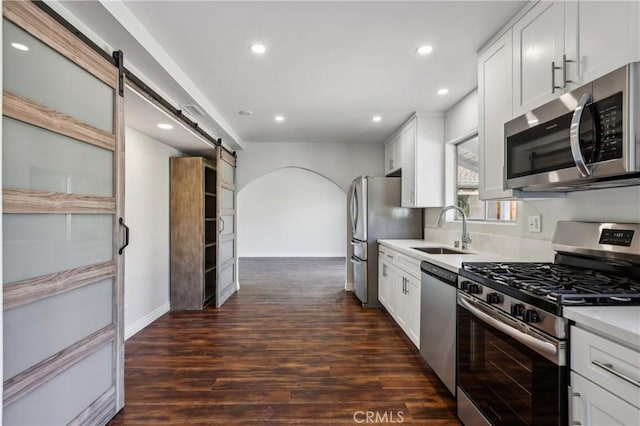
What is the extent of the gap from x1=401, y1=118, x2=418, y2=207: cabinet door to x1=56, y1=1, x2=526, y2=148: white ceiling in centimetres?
36

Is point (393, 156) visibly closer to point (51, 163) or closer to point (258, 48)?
point (258, 48)

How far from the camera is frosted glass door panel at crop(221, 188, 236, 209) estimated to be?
15.6 feet

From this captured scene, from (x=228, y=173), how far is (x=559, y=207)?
422cm

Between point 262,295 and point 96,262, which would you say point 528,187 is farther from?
point 262,295

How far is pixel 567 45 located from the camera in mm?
1553

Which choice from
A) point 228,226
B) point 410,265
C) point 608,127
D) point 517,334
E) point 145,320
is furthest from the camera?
point 228,226

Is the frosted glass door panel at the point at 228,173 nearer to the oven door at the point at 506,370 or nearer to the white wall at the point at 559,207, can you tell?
the white wall at the point at 559,207

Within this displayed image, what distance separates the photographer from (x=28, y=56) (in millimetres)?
1401

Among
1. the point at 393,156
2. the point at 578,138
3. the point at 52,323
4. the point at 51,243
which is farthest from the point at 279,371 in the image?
the point at 393,156

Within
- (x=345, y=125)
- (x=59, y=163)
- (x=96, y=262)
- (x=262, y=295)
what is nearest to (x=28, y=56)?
(x=59, y=163)

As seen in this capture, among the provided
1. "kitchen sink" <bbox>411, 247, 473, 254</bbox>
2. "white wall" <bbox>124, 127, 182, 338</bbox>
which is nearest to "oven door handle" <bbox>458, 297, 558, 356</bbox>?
"kitchen sink" <bbox>411, 247, 473, 254</bbox>

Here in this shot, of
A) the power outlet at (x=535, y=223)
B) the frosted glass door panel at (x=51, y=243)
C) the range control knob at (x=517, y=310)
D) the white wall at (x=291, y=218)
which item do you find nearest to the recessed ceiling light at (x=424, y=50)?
the power outlet at (x=535, y=223)

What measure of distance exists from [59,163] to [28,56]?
479 mm

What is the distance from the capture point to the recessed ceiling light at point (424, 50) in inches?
89.6
